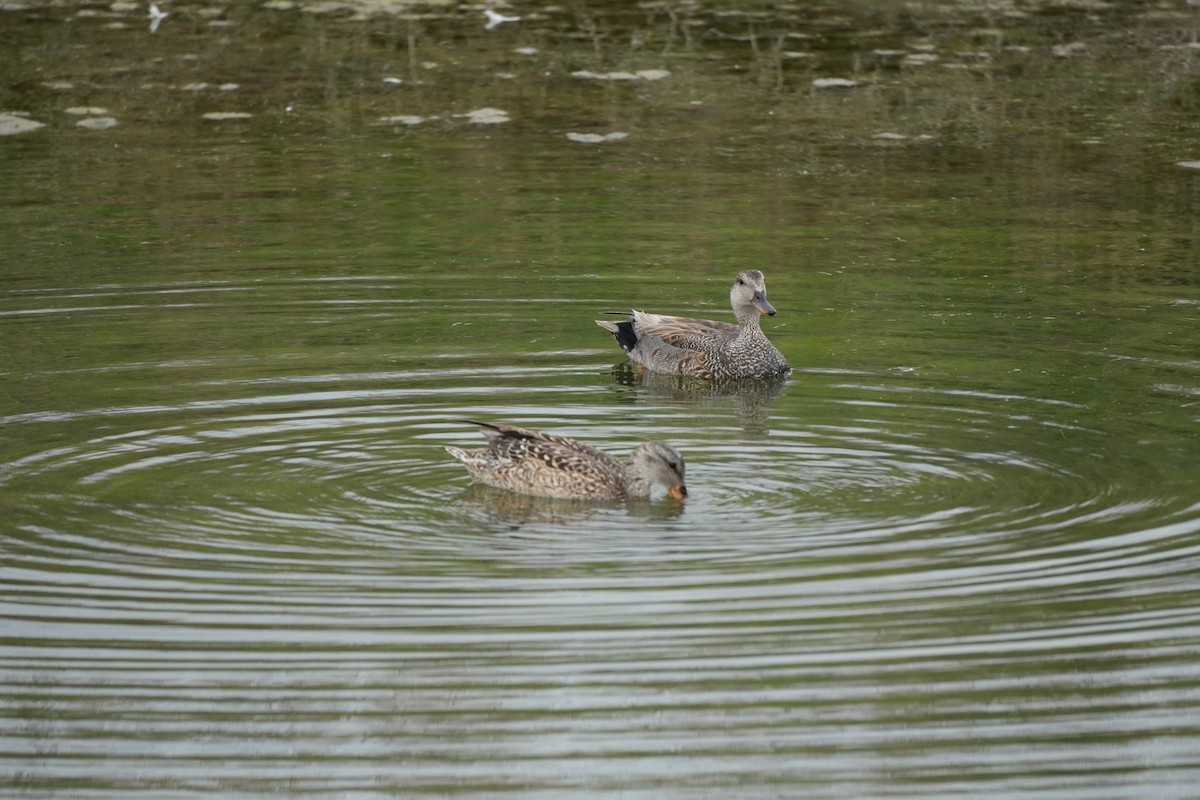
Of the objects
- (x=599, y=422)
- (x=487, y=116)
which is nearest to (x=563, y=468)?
(x=599, y=422)

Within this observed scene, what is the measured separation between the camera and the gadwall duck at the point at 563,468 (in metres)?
10.2

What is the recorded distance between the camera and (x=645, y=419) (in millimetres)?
12477

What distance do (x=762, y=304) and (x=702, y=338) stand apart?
1.70 feet

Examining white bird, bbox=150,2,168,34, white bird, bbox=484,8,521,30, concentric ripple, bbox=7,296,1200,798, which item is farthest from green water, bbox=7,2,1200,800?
white bird, bbox=150,2,168,34

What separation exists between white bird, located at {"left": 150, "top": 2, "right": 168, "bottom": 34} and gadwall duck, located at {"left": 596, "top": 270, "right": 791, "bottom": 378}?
14.2m

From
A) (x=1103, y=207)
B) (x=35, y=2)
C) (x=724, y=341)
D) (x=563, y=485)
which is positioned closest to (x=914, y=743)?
(x=563, y=485)

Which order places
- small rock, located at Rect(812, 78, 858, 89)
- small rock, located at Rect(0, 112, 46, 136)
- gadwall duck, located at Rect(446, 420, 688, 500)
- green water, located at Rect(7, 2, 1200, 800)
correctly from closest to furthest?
1. green water, located at Rect(7, 2, 1200, 800)
2. gadwall duck, located at Rect(446, 420, 688, 500)
3. small rock, located at Rect(0, 112, 46, 136)
4. small rock, located at Rect(812, 78, 858, 89)

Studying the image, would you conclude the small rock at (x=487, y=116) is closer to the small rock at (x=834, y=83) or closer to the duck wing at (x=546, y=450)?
the small rock at (x=834, y=83)

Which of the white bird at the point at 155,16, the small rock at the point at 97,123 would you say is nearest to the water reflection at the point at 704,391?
the small rock at the point at 97,123

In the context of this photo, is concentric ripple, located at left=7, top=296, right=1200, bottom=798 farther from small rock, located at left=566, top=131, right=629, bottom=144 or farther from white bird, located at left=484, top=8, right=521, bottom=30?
white bird, located at left=484, top=8, right=521, bottom=30

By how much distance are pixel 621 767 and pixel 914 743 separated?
1079 mm

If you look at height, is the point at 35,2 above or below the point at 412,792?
above

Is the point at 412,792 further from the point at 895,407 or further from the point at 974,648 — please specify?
the point at 895,407

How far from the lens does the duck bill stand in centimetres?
1388
